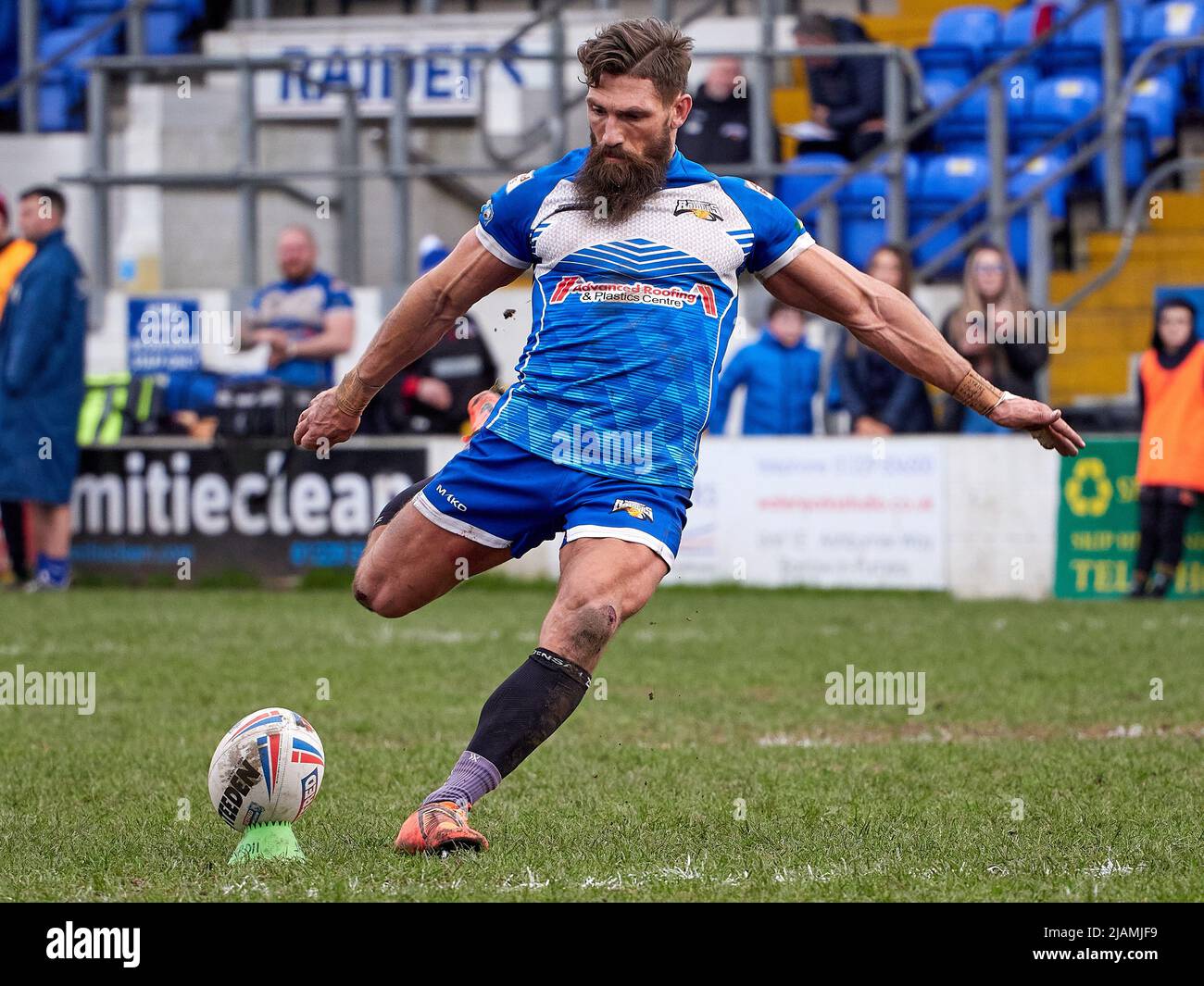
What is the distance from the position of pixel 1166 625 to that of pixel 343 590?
598cm

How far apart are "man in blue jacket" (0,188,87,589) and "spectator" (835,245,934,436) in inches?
226

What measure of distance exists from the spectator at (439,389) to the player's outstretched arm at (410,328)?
30.4 feet

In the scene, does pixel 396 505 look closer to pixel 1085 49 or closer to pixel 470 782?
pixel 470 782

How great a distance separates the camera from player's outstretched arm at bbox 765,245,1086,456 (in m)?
5.91

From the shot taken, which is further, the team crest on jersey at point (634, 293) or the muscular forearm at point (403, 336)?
the muscular forearm at point (403, 336)

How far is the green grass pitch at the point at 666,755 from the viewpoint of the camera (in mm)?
5258

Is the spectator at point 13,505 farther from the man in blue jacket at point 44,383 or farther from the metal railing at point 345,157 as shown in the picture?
the metal railing at point 345,157

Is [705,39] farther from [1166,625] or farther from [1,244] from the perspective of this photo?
[1166,625]

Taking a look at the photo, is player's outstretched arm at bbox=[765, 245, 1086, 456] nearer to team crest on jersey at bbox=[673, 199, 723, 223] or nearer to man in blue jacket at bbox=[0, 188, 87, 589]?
team crest on jersey at bbox=[673, 199, 723, 223]

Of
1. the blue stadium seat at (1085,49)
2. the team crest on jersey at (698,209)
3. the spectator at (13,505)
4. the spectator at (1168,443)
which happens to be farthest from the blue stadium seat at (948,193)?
the team crest on jersey at (698,209)

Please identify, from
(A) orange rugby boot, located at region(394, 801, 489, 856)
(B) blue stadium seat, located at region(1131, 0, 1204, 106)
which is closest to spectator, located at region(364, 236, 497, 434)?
(B) blue stadium seat, located at region(1131, 0, 1204, 106)

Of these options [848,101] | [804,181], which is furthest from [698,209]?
[848,101]

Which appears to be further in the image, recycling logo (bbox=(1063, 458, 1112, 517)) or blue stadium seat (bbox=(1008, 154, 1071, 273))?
blue stadium seat (bbox=(1008, 154, 1071, 273))

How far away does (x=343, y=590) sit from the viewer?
14812mm
